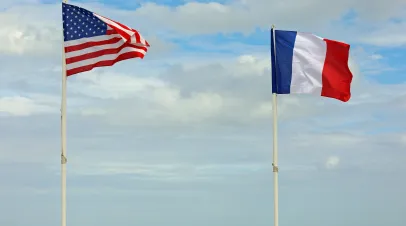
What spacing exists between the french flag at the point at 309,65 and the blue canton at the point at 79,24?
7000 millimetres

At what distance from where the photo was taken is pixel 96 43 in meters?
27.9

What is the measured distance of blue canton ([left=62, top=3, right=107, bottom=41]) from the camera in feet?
91.5

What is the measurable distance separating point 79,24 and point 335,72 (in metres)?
10.3

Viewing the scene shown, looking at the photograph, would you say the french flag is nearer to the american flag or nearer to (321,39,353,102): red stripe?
(321,39,353,102): red stripe

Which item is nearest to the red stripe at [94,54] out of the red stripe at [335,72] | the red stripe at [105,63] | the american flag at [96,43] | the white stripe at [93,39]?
the american flag at [96,43]

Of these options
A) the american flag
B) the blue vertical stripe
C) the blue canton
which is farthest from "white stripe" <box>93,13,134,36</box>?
the blue vertical stripe

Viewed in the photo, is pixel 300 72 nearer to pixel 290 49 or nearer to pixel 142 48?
pixel 290 49

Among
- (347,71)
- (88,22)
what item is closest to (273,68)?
(347,71)

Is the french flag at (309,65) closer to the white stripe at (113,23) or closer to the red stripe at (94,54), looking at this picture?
the white stripe at (113,23)

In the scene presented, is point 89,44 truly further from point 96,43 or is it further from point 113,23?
point 113,23

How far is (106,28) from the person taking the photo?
91.5 feet

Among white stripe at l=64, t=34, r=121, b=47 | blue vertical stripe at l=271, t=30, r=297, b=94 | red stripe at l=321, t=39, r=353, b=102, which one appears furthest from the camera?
red stripe at l=321, t=39, r=353, b=102

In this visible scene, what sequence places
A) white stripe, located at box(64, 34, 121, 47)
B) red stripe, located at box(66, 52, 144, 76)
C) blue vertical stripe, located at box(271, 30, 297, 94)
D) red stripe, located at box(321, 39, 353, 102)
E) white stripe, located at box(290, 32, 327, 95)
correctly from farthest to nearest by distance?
1. red stripe, located at box(321, 39, 353, 102)
2. white stripe, located at box(290, 32, 327, 95)
3. blue vertical stripe, located at box(271, 30, 297, 94)
4. white stripe, located at box(64, 34, 121, 47)
5. red stripe, located at box(66, 52, 144, 76)

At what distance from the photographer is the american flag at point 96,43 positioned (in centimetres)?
2783
